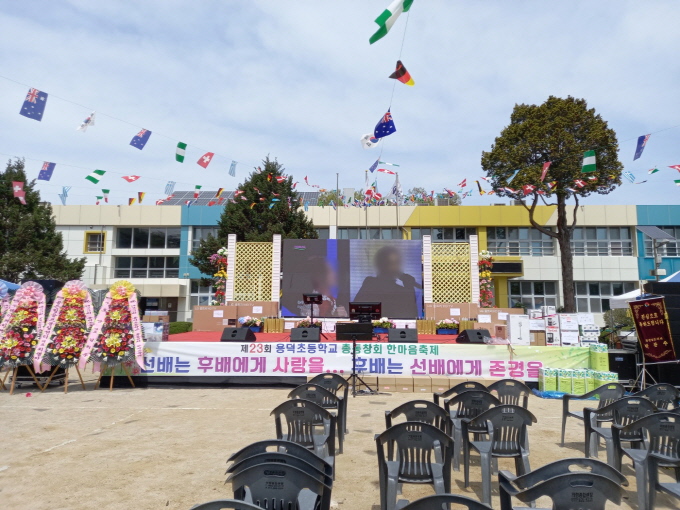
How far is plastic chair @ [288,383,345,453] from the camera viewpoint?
18.3 ft

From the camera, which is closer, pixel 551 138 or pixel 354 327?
pixel 354 327

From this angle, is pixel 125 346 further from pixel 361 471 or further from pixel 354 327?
pixel 361 471

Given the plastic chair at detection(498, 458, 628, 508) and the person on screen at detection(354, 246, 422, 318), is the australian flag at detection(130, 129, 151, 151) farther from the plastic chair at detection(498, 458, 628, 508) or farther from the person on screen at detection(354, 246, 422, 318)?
the plastic chair at detection(498, 458, 628, 508)

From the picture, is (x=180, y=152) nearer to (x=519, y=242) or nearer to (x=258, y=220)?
(x=258, y=220)

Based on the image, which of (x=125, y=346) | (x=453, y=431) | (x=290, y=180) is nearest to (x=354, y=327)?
(x=125, y=346)

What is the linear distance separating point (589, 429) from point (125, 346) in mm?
8312

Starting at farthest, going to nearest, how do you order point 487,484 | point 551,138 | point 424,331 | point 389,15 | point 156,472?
1. point 551,138
2. point 424,331
3. point 389,15
4. point 156,472
5. point 487,484

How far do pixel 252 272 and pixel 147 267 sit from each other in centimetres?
1484

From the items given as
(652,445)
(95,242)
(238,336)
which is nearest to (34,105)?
(238,336)

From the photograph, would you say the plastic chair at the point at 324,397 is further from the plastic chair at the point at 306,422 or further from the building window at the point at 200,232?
the building window at the point at 200,232

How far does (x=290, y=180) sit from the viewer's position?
28.8 metres

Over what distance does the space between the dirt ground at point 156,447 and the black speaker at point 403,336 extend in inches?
74.9

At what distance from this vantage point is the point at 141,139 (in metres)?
13.0

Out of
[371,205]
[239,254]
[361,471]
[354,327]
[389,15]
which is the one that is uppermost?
[371,205]
